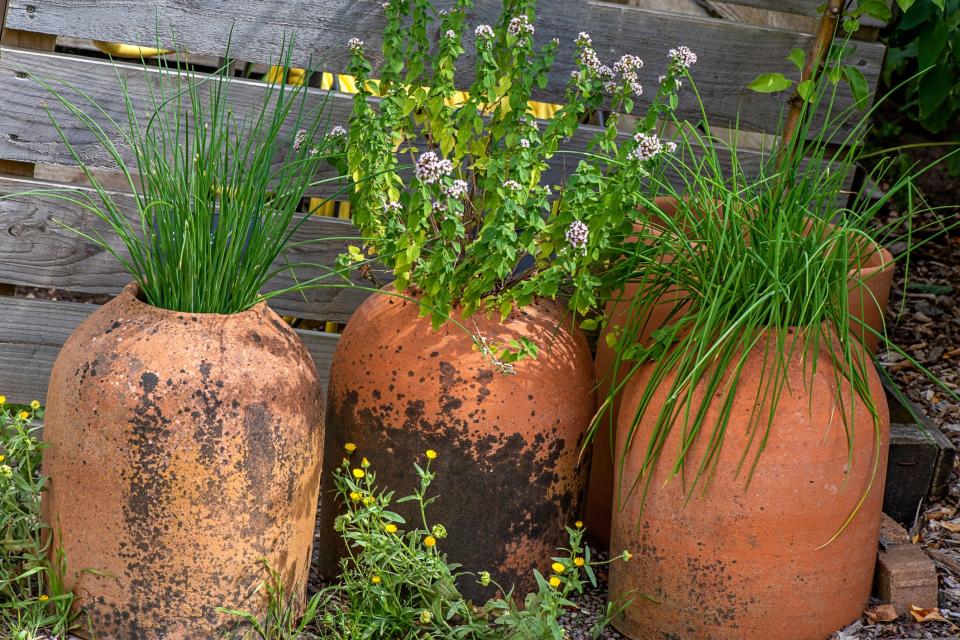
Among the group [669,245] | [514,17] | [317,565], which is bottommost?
[317,565]

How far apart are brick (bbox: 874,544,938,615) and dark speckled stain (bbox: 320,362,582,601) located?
80cm

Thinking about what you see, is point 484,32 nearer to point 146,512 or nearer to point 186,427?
point 186,427

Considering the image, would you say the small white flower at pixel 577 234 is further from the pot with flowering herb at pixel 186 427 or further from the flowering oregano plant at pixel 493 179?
the pot with flowering herb at pixel 186 427

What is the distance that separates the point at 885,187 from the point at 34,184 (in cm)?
333

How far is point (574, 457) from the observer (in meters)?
2.43

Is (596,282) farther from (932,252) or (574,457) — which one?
(932,252)

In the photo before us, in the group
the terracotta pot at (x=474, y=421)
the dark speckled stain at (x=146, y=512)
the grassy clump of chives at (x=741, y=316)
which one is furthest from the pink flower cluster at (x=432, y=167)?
the dark speckled stain at (x=146, y=512)

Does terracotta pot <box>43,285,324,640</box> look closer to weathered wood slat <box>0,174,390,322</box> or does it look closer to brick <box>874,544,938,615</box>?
weathered wood slat <box>0,174,390,322</box>

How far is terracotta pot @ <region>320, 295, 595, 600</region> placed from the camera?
2283mm

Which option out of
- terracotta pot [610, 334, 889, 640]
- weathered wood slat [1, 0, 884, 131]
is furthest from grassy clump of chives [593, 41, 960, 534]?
weathered wood slat [1, 0, 884, 131]

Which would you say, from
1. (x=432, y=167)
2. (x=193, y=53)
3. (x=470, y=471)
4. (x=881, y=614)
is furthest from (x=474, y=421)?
(x=193, y=53)

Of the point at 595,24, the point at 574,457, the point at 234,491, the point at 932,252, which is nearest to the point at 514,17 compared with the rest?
the point at 595,24

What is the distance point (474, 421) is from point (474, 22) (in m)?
1.20

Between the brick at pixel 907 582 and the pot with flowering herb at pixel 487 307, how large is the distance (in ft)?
2.54
